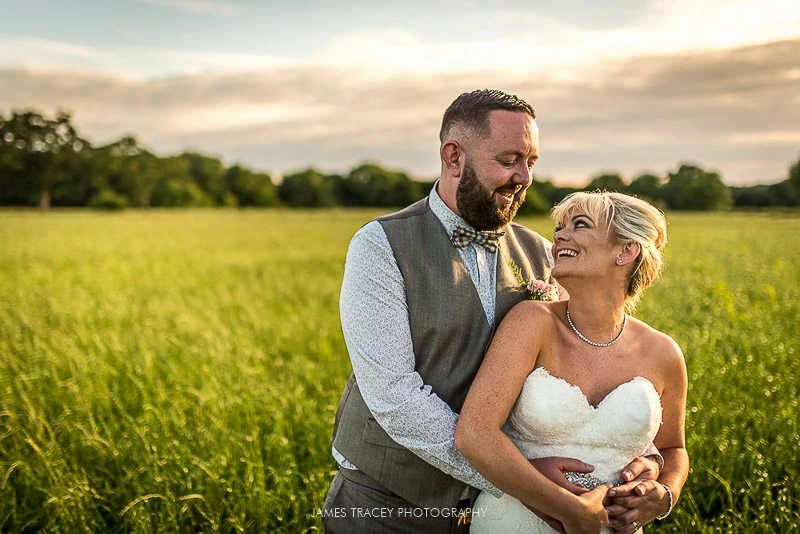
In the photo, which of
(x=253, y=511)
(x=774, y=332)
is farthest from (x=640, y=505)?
(x=774, y=332)

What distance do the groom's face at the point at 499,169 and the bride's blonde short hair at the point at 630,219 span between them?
0.66 ft

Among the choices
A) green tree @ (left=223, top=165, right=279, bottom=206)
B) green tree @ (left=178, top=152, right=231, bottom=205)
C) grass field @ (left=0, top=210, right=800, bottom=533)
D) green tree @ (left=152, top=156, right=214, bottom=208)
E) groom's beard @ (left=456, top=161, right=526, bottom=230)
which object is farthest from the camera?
green tree @ (left=223, top=165, right=279, bottom=206)

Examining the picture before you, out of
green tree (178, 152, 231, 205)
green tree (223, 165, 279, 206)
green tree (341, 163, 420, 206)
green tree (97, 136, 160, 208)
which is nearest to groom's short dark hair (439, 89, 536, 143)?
green tree (341, 163, 420, 206)

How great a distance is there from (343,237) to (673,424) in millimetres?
28898

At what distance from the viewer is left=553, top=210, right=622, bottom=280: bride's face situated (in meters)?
2.72

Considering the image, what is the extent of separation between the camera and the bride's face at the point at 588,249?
272cm

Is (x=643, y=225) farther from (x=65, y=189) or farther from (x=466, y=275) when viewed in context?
(x=65, y=189)

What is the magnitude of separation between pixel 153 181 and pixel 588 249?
88.3m

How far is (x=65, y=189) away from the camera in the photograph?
7456 cm

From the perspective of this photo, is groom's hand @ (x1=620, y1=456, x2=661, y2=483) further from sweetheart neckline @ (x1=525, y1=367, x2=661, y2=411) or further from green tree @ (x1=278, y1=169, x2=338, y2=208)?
green tree @ (x1=278, y1=169, x2=338, y2=208)

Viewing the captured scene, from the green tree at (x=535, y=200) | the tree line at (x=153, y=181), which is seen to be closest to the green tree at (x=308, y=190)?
the tree line at (x=153, y=181)

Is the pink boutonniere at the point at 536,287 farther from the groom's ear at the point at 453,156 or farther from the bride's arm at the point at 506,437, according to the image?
the groom's ear at the point at 453,156

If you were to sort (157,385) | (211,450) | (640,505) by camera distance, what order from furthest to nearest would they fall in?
1. (157,385)
2. (211,450)
3. (640,505)

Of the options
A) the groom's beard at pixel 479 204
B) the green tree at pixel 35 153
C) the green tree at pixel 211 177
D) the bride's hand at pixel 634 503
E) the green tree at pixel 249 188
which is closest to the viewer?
the bride's hand at pixel 634 503
